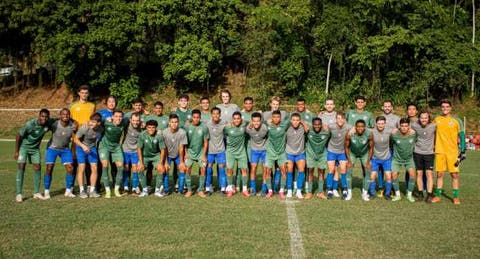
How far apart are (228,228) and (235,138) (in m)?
3.24

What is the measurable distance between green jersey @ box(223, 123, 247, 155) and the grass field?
1002mm

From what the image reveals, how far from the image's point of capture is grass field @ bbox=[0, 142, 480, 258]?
573 cm

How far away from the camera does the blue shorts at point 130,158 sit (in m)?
9.80

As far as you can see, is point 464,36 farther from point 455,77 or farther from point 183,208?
point 183,208

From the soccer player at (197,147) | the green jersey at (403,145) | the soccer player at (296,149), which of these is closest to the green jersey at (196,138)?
the soccer player at (197,147)

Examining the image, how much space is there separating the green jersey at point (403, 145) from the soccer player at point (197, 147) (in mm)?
3953

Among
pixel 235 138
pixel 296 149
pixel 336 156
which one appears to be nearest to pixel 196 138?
pixel 235 138

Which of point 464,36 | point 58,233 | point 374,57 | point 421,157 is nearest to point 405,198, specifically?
point 421,157

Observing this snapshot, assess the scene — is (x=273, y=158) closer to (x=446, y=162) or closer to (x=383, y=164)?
(x=383, y=164)

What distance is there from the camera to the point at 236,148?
9.80 meters

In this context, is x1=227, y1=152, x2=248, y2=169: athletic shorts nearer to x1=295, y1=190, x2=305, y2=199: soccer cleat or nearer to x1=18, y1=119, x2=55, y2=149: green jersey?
x1=295, y1=190, x2=305, y2=199: soccer cleat

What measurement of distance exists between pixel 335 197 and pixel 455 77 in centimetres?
2813

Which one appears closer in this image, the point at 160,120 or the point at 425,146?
the point at 425,146

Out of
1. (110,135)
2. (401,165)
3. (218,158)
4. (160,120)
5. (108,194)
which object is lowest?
(108,194)
